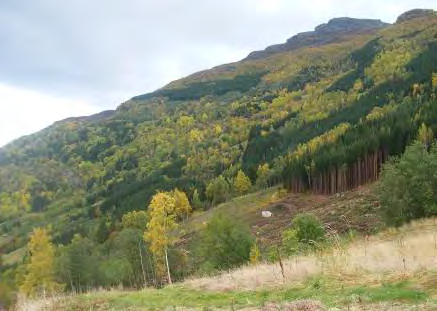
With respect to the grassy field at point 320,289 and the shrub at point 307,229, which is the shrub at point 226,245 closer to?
the shrub at point 307,229

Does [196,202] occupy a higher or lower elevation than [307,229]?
lower

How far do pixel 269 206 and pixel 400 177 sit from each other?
245 ft

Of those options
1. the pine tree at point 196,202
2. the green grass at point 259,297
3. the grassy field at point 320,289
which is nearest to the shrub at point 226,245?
the grassy field at point 320,289

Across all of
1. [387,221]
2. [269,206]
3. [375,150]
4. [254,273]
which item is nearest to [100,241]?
[269,206]

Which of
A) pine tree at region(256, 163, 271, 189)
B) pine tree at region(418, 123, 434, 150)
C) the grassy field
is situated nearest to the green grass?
the grassy field

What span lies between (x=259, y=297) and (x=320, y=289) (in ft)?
6.21

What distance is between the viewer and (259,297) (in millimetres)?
15047

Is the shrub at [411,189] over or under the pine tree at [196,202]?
over

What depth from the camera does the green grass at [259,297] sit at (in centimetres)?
1205

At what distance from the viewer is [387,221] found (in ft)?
164

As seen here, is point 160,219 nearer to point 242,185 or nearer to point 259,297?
point 259,297

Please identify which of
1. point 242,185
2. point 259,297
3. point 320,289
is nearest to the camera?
point 320,289

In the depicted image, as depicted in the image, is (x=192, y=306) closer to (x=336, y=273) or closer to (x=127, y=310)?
(x=127, y=310)

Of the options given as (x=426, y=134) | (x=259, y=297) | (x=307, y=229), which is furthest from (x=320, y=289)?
(x=426, y=134)
